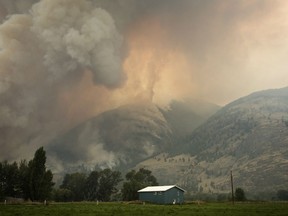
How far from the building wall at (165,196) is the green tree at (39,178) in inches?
1214

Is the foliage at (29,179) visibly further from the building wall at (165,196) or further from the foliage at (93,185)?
the foliage at (93,185)

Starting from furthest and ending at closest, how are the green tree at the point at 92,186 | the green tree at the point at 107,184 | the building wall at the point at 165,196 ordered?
the green tree at the point at 92,186 < the green tree at the point at 107,184 < the building wall at the point at 165,196

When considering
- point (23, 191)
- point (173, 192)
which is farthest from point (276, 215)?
point (23, 191)

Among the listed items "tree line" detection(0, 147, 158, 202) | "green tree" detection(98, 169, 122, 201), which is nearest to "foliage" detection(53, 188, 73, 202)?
"tree line" detection(0, 147, 158, 202)

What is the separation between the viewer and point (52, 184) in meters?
103

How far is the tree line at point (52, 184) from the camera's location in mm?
99044

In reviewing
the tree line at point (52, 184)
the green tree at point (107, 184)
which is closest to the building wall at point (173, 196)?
the tree line at point (52, 184)

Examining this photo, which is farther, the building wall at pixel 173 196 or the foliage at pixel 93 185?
the foliage at pixel 93 185

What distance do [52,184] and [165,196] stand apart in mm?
34803

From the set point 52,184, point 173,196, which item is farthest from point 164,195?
point 52,184

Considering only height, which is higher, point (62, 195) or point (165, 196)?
point (62, 195)

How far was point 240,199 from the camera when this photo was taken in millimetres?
107562

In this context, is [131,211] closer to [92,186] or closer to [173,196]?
[173,196]

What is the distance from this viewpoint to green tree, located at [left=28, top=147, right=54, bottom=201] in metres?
97.1
